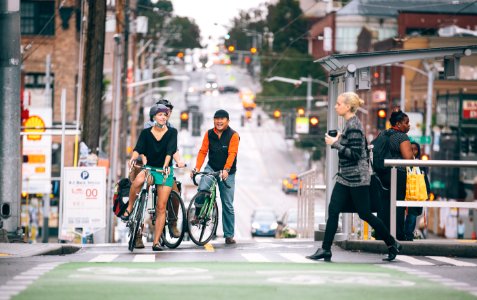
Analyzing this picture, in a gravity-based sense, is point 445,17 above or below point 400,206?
above

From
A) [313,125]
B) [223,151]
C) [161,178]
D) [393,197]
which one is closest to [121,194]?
[161,178]

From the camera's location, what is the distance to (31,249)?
16.4 m

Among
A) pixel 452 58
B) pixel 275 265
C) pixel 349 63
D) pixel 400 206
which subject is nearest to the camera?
pixel 275 265

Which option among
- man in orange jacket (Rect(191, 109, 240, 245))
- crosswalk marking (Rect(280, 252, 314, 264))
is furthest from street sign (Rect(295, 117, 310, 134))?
crosswalk marking (Rect(280, 252, 314, 264))

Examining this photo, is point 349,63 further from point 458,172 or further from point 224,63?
point 224,63

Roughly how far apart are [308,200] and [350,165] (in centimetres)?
973

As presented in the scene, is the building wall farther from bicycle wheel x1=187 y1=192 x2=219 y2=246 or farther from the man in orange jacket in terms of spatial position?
bicycle wheel x1=187 y1=192 x2=219 y2=246

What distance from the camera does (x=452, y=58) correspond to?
765 inches

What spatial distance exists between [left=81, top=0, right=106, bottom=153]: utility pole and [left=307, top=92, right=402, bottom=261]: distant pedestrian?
18.5 metres

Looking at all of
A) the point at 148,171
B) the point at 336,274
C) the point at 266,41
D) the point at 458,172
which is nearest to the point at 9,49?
the point at 148,171

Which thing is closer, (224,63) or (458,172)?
(458,172)

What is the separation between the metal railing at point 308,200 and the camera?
23219mm

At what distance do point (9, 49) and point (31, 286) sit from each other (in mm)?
7973

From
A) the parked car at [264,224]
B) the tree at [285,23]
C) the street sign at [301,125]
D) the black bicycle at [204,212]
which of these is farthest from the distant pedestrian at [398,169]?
the tree at [285,23]
